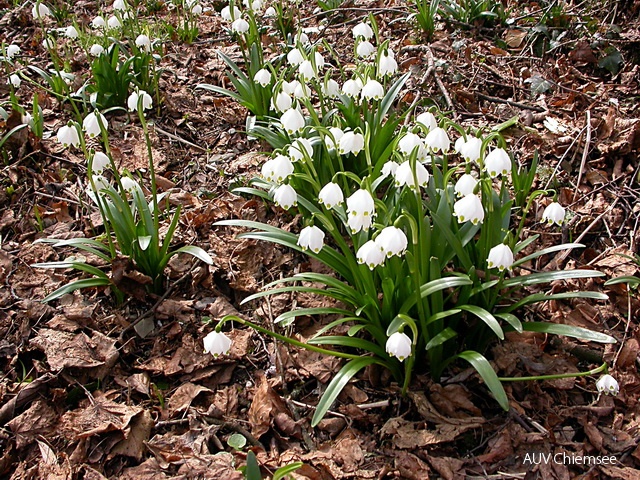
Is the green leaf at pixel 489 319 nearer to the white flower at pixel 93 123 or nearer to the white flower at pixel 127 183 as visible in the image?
the white flower at pixel 127 183

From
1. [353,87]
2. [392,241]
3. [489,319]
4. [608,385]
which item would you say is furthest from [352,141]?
[608,385]

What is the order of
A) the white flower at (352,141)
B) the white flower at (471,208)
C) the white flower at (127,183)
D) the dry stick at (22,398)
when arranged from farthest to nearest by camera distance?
1. the white flower at (127,183)
2. the white flower at (352,141)
3. the dry stick at (22,398)
4. the white flower at (471,208)

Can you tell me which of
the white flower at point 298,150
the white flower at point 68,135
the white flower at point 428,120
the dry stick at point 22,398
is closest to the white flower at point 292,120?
the white flower at point 298,150

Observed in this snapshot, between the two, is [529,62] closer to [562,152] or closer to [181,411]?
[562,152]

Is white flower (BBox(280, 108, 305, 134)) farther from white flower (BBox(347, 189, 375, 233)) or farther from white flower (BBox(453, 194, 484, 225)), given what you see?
white flower (BBox(453, 194, 484, 225))

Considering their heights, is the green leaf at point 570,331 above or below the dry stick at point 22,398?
below

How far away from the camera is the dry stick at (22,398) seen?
2.19 metres

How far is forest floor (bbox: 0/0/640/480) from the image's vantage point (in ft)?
6.73

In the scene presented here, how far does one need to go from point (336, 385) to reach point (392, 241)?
61 cm

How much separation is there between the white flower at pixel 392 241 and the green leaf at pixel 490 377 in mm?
523

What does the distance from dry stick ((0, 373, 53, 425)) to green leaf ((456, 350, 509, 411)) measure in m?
1.65

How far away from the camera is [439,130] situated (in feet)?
6.80

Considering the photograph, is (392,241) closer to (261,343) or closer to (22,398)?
(261,343)

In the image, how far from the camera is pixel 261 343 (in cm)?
253
